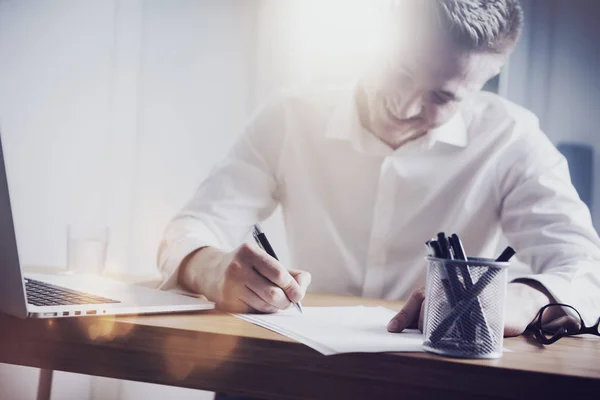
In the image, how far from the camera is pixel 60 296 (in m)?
0.81

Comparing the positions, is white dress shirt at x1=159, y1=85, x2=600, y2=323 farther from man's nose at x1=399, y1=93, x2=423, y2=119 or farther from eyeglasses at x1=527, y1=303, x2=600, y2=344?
eyeglasses at x1=527, y1=303, x2=600, y2=344

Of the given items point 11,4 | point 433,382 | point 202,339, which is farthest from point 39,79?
point 433,382

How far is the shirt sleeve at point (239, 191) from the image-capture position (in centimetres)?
134

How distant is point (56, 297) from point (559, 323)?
668 millimetres

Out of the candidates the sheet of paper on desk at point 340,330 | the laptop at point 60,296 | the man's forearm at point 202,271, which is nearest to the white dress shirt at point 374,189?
the man's forearm at point 202,271

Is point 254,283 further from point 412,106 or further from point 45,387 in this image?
point 45,387

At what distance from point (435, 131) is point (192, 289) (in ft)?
2.29

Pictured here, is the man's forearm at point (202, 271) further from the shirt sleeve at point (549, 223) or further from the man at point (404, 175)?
the shirt sleeve at point (549, 223)

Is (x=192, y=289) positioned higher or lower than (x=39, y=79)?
lower

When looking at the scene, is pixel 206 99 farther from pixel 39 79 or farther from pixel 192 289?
pixel 192 289

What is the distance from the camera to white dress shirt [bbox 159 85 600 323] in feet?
4.57

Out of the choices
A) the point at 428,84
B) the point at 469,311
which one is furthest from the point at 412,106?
the point at 469,311

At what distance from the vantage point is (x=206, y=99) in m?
2.21

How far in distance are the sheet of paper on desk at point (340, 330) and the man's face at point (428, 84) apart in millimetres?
497
